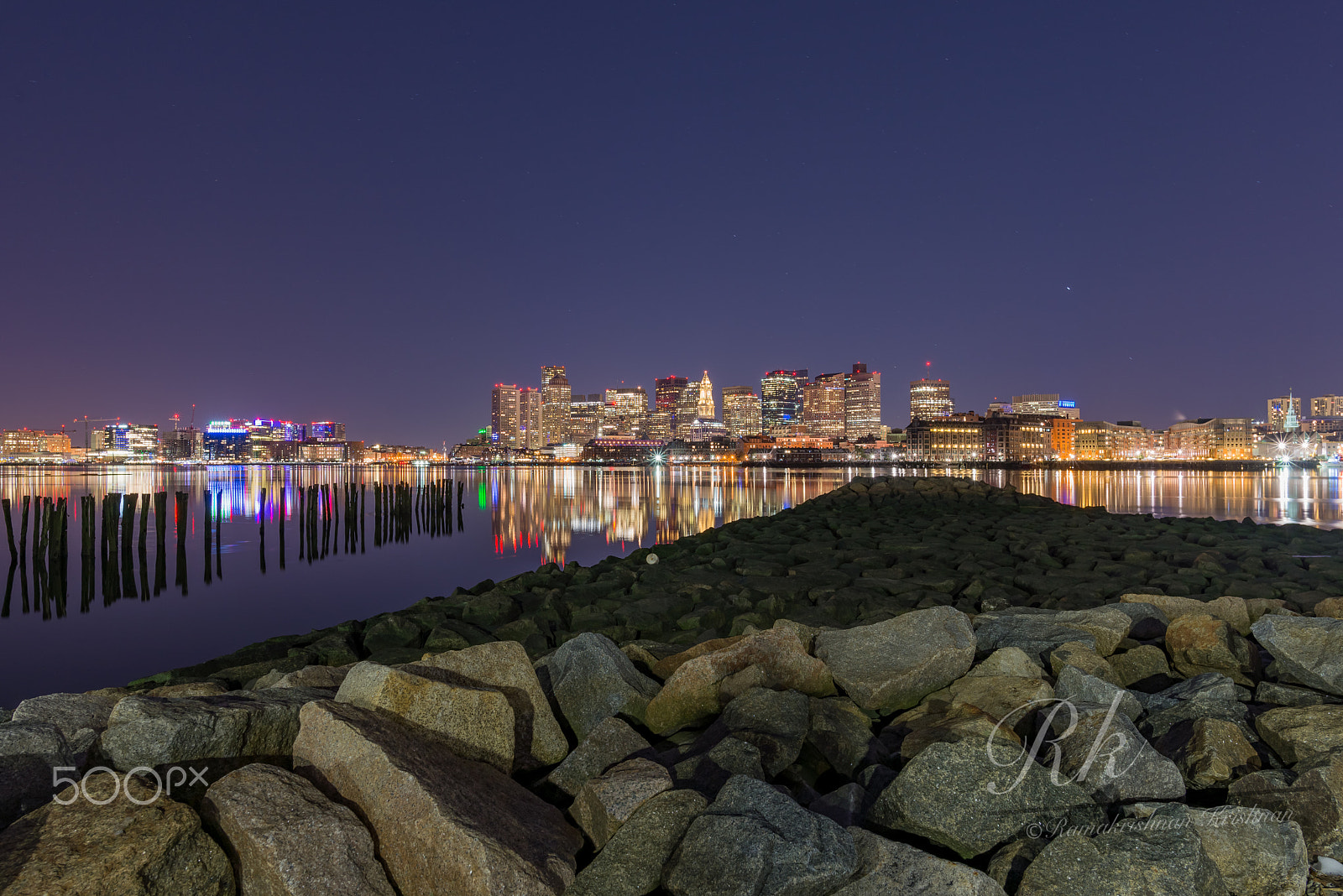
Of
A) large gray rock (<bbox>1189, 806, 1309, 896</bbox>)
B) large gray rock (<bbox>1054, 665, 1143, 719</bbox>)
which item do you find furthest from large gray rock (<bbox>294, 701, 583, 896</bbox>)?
large gray rock (<bbox>1054, 665, 1143, 719</bbox>)

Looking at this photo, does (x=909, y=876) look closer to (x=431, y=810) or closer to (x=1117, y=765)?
(x=1117, y=765)

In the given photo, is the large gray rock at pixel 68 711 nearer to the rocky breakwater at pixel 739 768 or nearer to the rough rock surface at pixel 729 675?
the rocky breakwater at pixel 739 768

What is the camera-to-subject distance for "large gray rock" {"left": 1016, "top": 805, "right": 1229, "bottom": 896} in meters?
3.08

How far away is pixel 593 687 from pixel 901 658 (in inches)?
86.7

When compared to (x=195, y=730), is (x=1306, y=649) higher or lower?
lower

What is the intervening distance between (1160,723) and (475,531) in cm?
3244

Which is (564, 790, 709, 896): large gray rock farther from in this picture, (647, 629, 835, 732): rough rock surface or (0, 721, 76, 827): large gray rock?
(0, 721, 76, 827): large gray rock

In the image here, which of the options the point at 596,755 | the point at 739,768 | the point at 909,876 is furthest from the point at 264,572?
the point at 909,876

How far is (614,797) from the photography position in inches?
142

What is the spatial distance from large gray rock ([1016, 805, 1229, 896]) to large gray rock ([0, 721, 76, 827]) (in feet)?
14.7

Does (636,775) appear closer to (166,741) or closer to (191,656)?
(166,741)

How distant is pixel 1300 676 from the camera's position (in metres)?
5.36

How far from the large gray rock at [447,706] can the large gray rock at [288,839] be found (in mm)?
697

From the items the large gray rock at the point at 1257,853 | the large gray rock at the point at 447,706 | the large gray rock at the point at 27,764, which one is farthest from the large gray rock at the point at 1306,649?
the large gray rock at the point at 27,764
